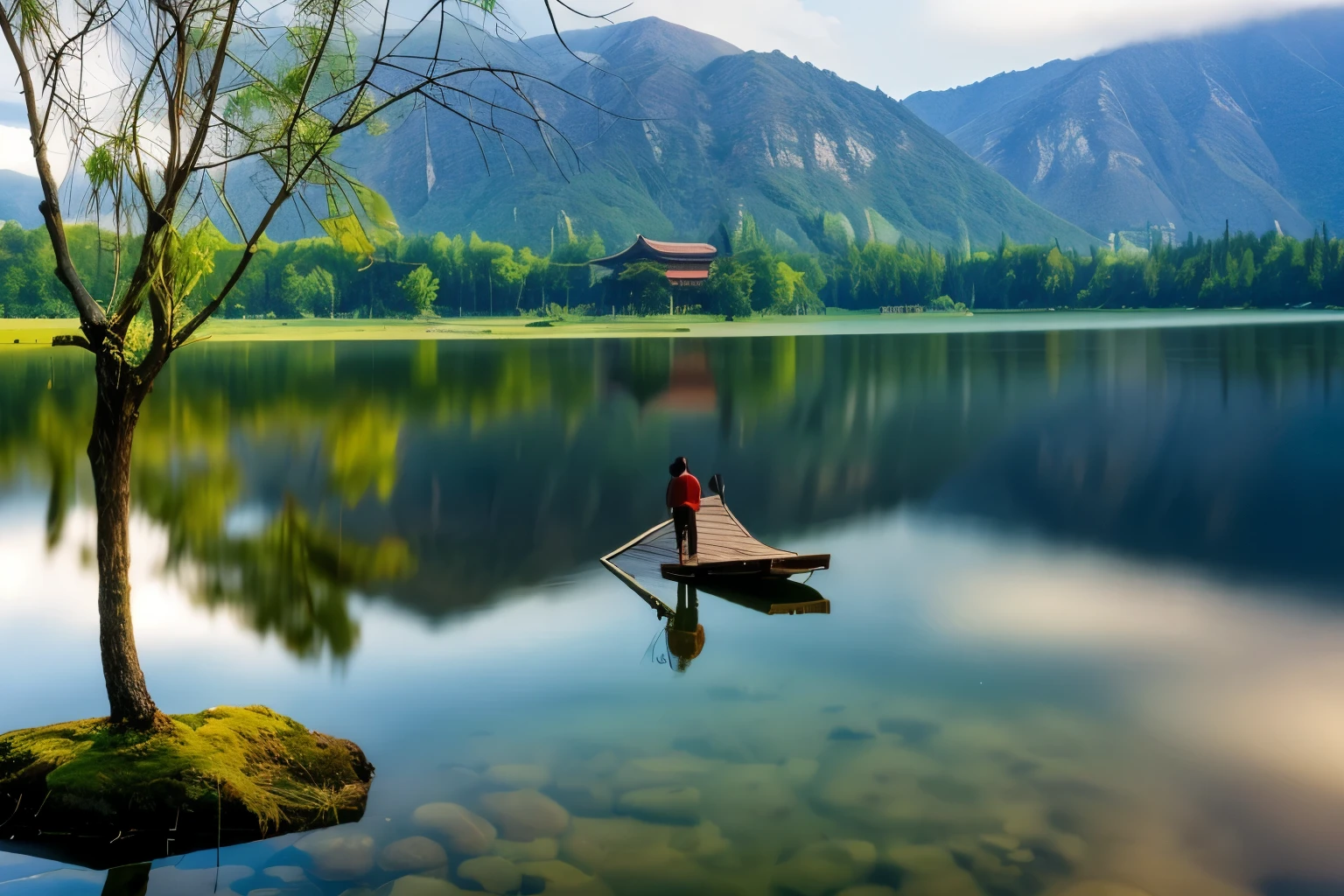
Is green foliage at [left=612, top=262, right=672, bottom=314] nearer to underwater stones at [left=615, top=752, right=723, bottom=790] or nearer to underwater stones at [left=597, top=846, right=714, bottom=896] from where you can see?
underwater stones at [left=615, top=752, right=723, bottom=790]

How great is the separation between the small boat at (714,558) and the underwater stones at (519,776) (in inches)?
234

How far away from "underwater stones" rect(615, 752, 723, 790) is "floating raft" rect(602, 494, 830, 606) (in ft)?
17.2

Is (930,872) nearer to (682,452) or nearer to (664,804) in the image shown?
(664,804)

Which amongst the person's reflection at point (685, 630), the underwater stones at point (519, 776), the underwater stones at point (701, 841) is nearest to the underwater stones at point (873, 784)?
the underwater stones at point (701, 841)

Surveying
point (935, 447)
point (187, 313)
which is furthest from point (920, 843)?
point (935, 447)

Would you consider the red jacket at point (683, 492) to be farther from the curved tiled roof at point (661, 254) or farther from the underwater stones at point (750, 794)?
the curved tiled roof at point (661, 254)

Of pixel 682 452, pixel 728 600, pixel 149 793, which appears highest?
pixel 682 452

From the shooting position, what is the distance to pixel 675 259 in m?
145

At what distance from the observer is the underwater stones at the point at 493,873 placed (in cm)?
804

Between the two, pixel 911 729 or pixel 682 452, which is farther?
A: pixel 682 452

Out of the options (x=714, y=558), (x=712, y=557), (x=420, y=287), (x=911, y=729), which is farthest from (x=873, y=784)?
(x=420, y=287)

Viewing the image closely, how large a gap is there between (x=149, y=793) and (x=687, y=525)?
28.9ft

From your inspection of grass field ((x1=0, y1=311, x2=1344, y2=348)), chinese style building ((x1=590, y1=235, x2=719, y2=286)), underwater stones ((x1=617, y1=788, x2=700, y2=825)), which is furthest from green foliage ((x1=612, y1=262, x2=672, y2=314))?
underwater stones ((x1=617, y1=788, x2=700, y2=825))

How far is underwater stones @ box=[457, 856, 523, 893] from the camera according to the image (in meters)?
8.04
